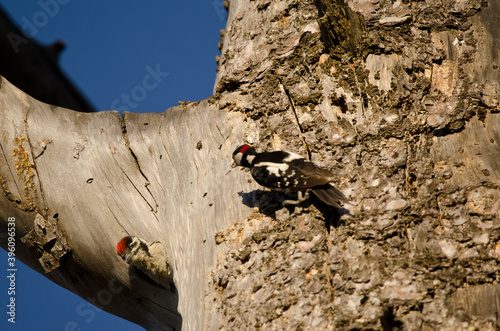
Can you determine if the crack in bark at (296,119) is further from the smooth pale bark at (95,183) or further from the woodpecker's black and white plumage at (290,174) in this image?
the smooth pale bark at (95,183)

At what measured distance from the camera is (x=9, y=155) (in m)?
3.32

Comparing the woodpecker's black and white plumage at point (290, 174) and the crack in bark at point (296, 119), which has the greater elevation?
the crack in bark at point (296, 119)

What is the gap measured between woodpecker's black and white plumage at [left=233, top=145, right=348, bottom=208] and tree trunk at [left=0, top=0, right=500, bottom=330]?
66 mm

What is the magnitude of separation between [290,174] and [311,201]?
0.18 metres

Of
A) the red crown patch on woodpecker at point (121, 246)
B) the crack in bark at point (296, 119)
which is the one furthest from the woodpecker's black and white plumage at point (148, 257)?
the crack in bark at point (296, 119)

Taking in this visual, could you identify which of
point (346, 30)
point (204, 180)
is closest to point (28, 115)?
point (204, 180)

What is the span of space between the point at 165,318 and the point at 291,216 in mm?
1622

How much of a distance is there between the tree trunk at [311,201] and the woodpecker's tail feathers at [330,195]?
6 centimetres

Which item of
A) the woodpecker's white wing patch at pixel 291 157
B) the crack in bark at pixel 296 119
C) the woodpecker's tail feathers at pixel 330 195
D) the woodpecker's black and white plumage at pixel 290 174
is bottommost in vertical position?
the woodpecker's tail feathers at pixel 330 195

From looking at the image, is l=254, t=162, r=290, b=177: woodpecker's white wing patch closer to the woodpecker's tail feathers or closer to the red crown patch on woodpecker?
the woodpecker's tail feathers

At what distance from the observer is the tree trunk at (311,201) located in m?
2.01

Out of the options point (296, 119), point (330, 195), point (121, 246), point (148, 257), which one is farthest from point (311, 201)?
point (121, 246)

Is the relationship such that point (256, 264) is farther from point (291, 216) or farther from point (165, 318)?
point (165, 318)

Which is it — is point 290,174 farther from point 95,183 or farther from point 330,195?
point 95,183
